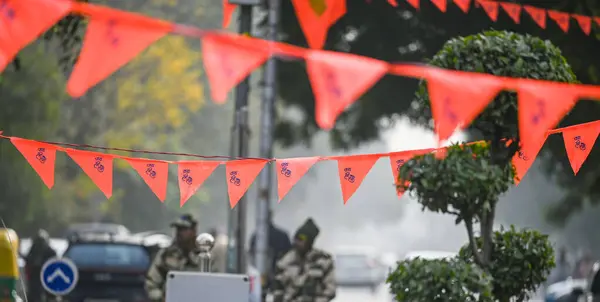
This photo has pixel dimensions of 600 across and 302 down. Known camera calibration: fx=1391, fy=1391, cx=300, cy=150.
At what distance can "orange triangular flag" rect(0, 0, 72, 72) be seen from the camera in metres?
5.92

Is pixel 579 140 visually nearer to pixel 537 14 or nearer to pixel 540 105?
pixel 537 14

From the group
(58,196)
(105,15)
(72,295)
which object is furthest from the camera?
(58,196)

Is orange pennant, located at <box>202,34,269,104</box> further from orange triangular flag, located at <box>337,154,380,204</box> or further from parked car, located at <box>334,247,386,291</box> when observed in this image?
parked car, located at <box>334,247,386,291</box>

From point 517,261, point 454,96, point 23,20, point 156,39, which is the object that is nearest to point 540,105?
point 454,96

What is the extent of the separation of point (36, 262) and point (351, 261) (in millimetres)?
27492

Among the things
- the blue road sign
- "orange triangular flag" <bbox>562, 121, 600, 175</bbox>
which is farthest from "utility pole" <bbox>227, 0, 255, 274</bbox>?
"orange triangular flag" <bbox>562, 121, 600, 175</bbox>

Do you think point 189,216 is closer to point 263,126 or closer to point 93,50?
point 263,126

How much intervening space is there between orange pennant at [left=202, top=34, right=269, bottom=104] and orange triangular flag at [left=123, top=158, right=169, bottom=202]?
21.0 ft

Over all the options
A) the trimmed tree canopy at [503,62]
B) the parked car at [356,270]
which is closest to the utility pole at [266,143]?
the trimmed tree canopy at [503,62]

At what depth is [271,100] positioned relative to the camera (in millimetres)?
17578

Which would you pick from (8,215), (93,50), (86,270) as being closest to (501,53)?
(93,50)

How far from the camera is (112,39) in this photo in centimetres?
595

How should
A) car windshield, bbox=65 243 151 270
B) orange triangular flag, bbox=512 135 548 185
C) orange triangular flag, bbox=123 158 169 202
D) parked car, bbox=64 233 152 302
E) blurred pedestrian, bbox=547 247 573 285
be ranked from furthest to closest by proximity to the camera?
blurred pedestrian, bbox=547 247 573 285
car windshield, bbox=65 243 151 270
parked car, bbox=64 233 152 302
orange triangular flag, bbox=123 158 169 202
orange triangular flag, bbox=512 135 548 185

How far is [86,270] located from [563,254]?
16.3m
